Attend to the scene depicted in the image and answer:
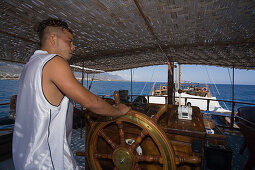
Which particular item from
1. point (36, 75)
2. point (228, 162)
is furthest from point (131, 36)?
point (228, 162)

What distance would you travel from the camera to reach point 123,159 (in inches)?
37.9

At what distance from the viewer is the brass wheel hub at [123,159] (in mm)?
951

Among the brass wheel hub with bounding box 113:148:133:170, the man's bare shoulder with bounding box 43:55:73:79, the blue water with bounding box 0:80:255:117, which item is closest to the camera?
the man's bare shoulder with bounding box 43:55:73:79

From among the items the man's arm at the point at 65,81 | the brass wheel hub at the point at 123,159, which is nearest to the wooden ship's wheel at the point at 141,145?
the brass wheel hub at the point at 123,159

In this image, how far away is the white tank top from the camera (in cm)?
75

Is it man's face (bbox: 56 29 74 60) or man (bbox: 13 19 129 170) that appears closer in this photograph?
man (bbox: 13 19 129 170)

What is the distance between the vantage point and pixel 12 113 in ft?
11.1

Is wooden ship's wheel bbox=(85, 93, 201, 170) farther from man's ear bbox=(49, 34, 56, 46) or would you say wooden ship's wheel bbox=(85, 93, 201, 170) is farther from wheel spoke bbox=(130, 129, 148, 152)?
man's ear bbox=(49, 34, 56, 46)

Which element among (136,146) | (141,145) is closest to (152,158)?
(136,146)

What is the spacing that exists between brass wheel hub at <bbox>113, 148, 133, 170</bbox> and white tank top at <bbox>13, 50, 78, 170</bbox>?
38 cm

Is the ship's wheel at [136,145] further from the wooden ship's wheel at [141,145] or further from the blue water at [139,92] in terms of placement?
the blue water at [139,92]

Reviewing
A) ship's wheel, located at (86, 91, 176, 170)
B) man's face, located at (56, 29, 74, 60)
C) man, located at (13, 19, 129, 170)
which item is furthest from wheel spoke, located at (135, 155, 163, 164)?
man's face, located at (56, 29, 74, 60)

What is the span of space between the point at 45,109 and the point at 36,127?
0.40ft

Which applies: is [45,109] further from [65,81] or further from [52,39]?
[52,39]
